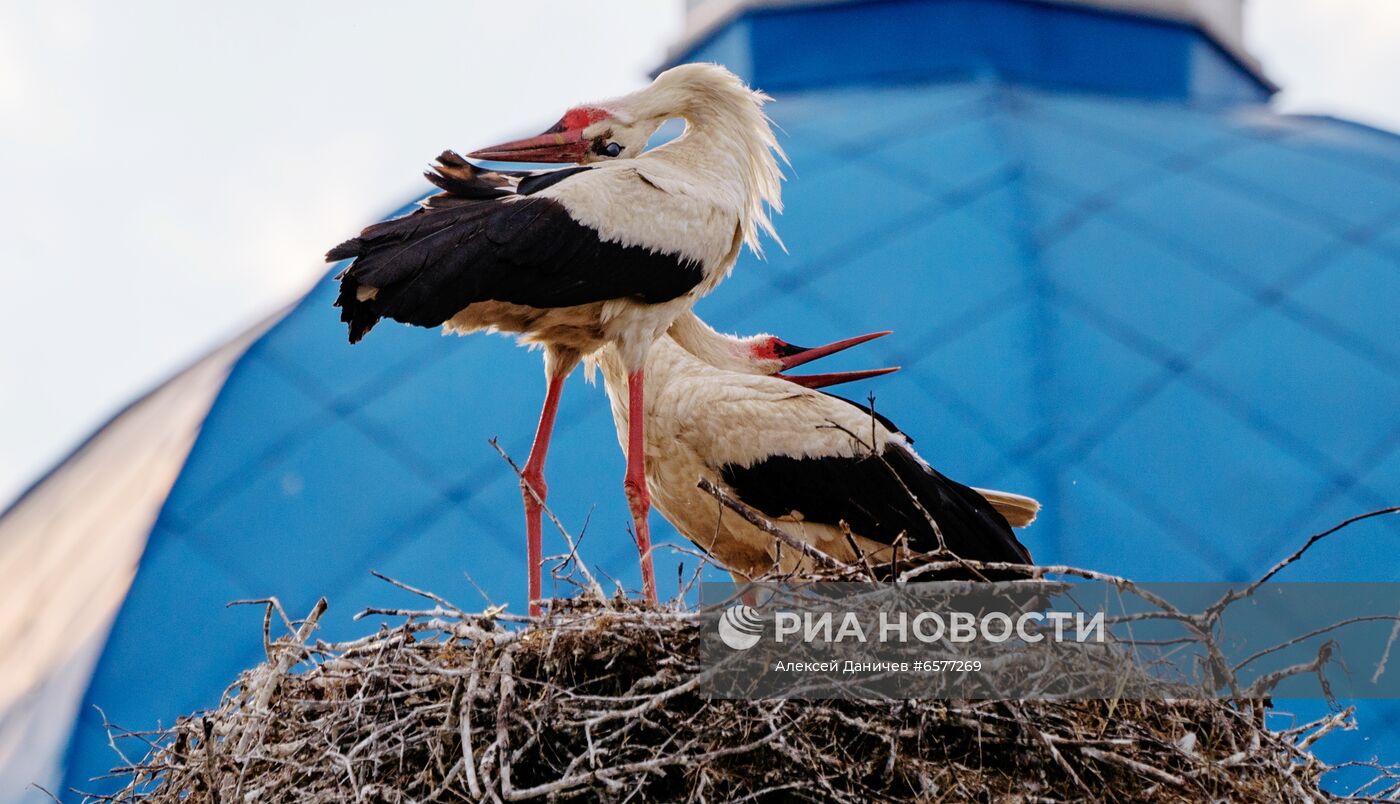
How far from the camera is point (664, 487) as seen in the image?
18.5ft

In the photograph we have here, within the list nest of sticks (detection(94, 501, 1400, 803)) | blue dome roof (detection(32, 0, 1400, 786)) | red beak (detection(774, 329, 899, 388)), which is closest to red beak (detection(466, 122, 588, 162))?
red beak (detection(774, 329, 899, 388))

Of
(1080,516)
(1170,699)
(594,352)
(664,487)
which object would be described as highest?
(594,352)

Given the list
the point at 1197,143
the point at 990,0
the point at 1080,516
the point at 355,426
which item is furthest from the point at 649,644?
the point at 990,0

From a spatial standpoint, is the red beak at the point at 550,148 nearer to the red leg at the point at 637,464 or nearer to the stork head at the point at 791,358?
the red leg at the point at 637,464

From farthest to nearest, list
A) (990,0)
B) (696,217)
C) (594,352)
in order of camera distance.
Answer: (990,0)
(594,352)
(696,217)

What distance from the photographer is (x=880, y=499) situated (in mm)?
5344

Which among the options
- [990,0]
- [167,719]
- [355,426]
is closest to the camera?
Result: [167,719]

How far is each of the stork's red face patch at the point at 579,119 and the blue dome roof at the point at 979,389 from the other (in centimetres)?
233

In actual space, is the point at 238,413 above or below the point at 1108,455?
above

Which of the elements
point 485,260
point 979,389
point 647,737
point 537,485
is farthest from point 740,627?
point 979,389

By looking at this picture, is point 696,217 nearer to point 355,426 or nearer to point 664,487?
point 664,487

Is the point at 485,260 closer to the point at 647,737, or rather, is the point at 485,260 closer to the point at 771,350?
the point at 647,737

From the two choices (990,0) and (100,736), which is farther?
(990,0)

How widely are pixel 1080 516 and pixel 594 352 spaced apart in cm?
258
